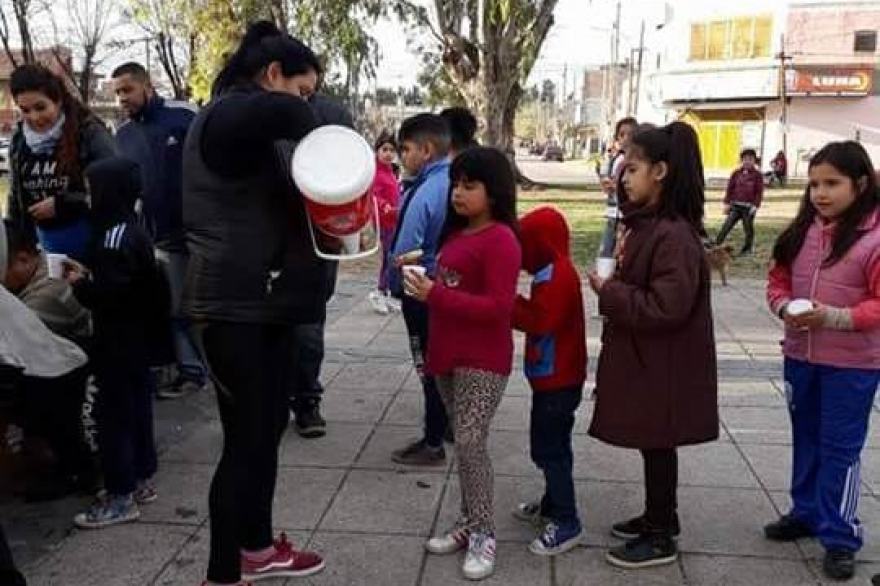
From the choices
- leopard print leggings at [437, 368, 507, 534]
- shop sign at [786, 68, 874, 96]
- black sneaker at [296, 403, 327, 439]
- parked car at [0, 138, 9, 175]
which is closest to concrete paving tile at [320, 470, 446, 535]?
leopard print leggings at [437, 368, 507, 534]

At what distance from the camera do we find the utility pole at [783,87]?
116ft

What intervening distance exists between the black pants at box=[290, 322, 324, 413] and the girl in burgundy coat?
6.17 ft

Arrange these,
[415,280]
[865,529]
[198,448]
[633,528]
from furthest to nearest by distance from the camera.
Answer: [198,448], [865,529], [633,528], [415,280]

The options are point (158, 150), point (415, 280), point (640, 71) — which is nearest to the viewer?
point (415, 280)

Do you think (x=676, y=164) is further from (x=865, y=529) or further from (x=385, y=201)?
(x=385, y=201)

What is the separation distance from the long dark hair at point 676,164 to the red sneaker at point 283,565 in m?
1.68

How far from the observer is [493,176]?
289 cm

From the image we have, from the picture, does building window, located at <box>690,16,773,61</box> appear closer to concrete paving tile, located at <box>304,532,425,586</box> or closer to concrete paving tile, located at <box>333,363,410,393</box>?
concrete paving tile, located at <box>333,363,410,393</box>

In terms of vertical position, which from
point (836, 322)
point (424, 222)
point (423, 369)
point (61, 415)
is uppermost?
point (424, 222)

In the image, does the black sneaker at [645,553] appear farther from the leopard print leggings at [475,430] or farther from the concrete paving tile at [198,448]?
the concrete paving tile at [198,448]

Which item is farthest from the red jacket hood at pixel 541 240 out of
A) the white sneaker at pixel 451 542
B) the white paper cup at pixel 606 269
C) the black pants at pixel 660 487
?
the white sneaker at pixel 451 542

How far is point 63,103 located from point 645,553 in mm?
2988

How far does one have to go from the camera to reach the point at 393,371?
5688 mm

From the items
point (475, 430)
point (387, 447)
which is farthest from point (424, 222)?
point (387, 447)
